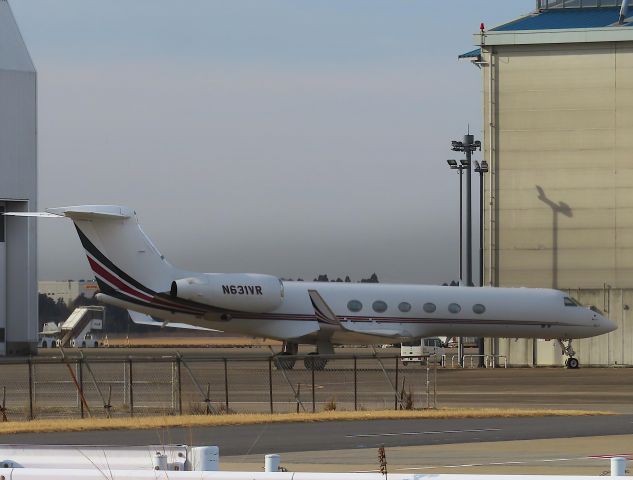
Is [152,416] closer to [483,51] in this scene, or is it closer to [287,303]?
[287,303]

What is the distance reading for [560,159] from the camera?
5422 cm

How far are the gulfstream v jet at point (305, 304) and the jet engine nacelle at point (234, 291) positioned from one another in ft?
0.10

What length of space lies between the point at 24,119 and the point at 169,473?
172 ft

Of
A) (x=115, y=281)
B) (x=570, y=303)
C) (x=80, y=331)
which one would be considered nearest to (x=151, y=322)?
(x=115, y=281)

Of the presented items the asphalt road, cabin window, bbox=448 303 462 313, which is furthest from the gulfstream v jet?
the asphalt road

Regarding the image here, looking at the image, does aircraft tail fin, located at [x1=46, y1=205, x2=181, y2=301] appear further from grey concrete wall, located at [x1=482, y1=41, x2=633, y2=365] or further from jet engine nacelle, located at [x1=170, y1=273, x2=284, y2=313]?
grey concrete wall, located at [x1=482, y1=41, x2=633, y2=365]

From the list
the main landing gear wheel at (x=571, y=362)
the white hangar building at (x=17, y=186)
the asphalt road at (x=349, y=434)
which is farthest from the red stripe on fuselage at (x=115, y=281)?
the asphalt road at (x=349, y=434)

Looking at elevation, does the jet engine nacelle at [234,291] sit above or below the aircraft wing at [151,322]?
above

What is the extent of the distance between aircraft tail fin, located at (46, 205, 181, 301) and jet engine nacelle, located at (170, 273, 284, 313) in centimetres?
90

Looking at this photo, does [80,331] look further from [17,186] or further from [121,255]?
[121,255]

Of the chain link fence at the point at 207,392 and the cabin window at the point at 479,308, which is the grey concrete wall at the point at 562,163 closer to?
the cabin window at the point at 479,308

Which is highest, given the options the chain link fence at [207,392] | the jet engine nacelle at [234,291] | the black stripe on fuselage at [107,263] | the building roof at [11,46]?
the building roof at [11,46]

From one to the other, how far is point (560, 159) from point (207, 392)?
30.9 metres

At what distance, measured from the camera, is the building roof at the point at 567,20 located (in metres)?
55.6
